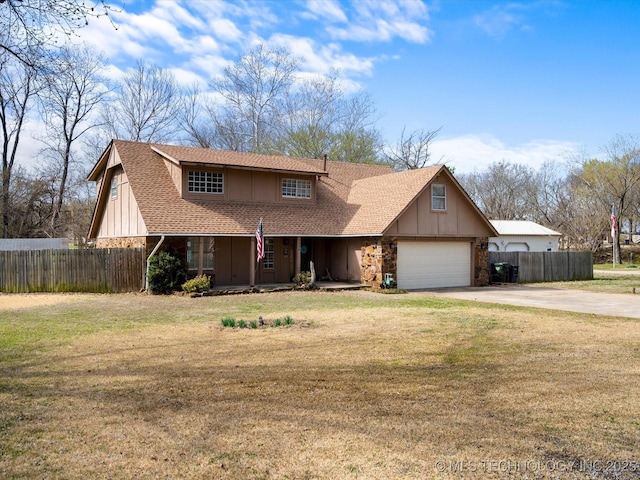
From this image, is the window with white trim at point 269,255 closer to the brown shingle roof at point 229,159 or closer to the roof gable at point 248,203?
the roof gable at point 248,203

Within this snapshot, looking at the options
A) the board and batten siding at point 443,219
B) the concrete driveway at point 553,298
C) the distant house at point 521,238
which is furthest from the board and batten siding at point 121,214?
the distant house at point 521,238

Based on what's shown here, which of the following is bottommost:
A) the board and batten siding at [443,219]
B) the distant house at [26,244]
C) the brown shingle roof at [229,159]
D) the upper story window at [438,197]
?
the distant house at [26,244]

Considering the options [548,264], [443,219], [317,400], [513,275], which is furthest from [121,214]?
[548,264]

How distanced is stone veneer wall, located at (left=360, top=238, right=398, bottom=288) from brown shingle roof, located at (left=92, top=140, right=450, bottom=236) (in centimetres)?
61

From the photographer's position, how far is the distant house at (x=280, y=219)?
20.5m

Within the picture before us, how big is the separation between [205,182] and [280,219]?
3.34 m

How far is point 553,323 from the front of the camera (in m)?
12.1

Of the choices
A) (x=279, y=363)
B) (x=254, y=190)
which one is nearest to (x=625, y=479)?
(x=279, y=363)

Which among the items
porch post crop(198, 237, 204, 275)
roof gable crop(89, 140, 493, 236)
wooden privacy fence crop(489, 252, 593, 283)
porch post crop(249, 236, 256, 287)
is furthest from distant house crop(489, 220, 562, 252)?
porch post crop(198, 237, 204, 275)

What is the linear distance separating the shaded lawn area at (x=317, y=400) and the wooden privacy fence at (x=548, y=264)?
14318 millimetres

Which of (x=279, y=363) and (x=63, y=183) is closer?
(x=279, y=363)

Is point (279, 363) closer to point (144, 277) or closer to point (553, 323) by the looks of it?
point (553, 323)

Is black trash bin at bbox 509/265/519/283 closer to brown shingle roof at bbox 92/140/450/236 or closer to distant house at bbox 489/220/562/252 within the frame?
brown shingle roof at bbox 92/140/450/236

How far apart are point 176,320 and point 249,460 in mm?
8543
